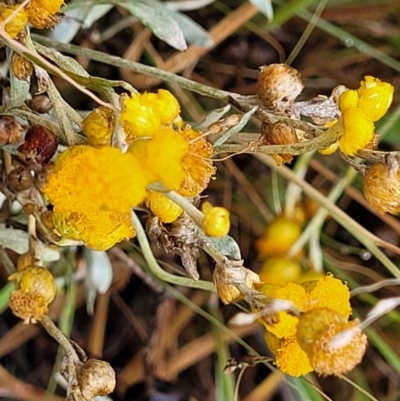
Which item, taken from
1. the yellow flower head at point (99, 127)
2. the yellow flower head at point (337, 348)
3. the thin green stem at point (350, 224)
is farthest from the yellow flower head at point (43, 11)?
the thin green stem at point (350, 224)

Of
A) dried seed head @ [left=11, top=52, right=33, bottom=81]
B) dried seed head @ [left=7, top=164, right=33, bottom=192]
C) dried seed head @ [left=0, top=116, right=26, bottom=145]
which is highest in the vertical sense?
dried seed head @ [left=11, top=52, right=33, bottom=81]

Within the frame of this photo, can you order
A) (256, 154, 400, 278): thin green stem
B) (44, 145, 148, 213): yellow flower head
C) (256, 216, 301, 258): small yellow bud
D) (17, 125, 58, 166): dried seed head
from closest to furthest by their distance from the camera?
(44, 145, 148, 213): yellow flower head
(17, 125, 58, 166): dried seed head
(256, 154, 400, 278): thin green stem
(256, 216, 301, 258): small yellow bud

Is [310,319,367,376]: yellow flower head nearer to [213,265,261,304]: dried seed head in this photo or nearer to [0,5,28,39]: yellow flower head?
[213,265,261,304]: dried seed head

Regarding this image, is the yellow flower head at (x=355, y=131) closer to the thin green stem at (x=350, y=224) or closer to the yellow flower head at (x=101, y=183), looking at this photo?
the yellow flower head at (x=101, y=183)

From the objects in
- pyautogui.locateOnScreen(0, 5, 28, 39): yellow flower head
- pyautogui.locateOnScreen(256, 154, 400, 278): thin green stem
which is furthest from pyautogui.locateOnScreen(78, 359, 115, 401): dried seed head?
pyautogui.locateOnScreen(256, 154, 400, 278): thin green stem

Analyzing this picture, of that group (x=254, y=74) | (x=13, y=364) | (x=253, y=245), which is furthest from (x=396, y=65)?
(x=13, y=364)

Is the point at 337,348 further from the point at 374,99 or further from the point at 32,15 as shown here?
the point at 32,15
